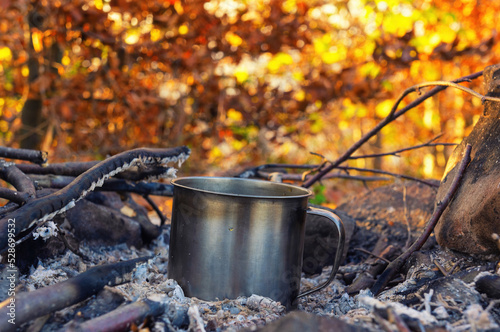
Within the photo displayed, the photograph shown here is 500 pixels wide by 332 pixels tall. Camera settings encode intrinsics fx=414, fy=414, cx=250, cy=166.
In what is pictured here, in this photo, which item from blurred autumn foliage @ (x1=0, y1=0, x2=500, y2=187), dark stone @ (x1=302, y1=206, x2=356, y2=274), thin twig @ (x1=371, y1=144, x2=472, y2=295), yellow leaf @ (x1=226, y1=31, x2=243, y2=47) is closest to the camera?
thin twig @ (x1=371, y1=144, x2=472, y2=295)

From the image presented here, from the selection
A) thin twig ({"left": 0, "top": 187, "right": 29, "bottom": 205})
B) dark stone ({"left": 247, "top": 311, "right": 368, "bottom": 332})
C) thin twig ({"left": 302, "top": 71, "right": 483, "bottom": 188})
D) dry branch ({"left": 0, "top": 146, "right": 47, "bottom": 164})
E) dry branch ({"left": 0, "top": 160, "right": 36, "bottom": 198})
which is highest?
thin twig ({"left": 302, "top": 71, "right": 483, "bottom": 188})

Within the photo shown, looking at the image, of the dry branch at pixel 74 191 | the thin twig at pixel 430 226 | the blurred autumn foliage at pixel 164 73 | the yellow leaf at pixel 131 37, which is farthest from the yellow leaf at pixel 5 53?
the thin twig at pixel 430 226

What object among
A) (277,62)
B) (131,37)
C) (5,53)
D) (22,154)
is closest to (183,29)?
(131,37)

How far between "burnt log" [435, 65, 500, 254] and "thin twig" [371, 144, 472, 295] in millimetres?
27

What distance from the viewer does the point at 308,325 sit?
3.08 ft

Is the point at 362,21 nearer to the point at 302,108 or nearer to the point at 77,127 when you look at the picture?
the point at 302,108

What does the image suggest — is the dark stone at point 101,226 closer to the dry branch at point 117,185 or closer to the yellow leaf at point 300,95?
the dry branch at point 117,185

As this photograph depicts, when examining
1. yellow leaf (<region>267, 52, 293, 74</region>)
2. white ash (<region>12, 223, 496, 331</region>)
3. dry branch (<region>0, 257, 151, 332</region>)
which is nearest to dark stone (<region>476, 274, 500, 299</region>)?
white ash (<region>12, 223, 496, 331</region>)

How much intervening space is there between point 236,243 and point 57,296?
0.52 m

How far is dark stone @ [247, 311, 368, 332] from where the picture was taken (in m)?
0.93

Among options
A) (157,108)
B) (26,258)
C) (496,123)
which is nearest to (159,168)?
(26,258)

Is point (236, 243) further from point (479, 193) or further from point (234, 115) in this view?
point (234, 115)

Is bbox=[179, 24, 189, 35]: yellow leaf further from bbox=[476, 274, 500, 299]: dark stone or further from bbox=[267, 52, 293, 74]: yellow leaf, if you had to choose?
bbox=[476, 274, 500, 299]: dark stone

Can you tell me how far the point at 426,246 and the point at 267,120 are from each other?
2805 millimetres
